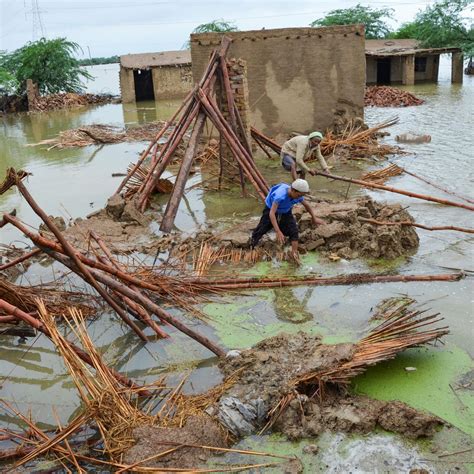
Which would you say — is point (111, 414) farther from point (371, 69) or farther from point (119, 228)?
point (371, 69)

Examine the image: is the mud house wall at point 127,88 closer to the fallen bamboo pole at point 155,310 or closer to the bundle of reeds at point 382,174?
the bundle of reeds at point 382,174

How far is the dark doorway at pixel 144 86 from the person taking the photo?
29.9m

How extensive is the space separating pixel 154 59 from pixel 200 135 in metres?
20.8

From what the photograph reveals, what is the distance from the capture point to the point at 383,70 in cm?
3072

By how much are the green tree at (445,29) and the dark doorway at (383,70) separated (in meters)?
2.65

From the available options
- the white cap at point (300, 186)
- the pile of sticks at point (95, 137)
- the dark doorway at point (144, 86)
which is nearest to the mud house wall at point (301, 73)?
the pile of sticks at point (95, 137)

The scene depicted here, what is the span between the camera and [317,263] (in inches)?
259

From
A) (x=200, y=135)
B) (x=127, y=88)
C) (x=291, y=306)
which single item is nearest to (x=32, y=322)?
(x=291, y=306)

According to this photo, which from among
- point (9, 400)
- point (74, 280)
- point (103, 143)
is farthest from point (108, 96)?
point (9, 400)

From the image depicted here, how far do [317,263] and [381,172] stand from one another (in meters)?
4.37

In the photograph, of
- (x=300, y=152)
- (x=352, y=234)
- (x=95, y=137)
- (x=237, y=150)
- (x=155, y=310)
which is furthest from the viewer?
(x=95, y=137)

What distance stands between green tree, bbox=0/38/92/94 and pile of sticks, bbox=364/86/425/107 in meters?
17.5

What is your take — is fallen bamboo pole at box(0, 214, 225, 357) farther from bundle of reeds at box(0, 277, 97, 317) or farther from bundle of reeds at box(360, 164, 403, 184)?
bundle of reeds at box(360, 164, 403, 184)

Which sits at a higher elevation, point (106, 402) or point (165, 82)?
point (165, 82)
